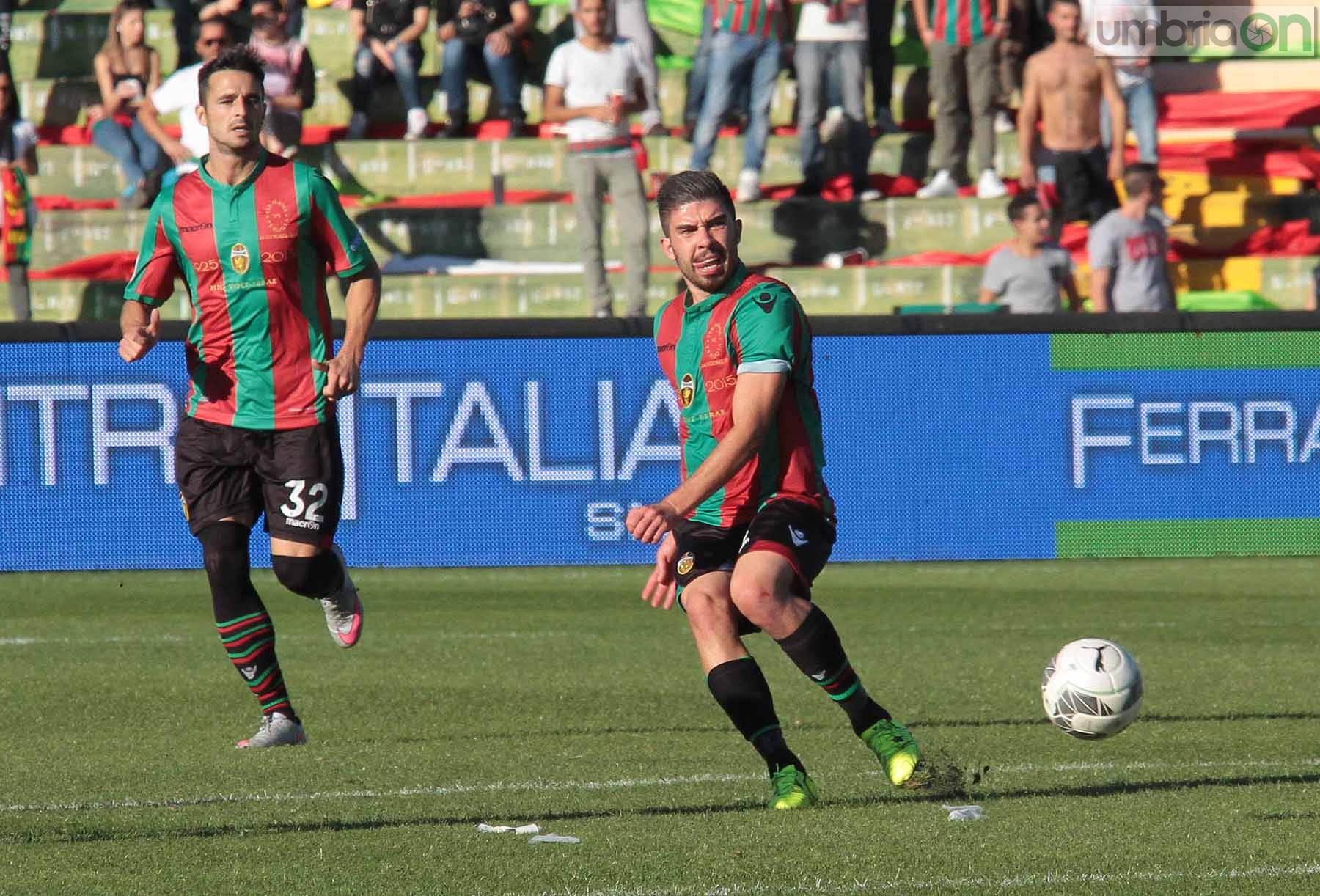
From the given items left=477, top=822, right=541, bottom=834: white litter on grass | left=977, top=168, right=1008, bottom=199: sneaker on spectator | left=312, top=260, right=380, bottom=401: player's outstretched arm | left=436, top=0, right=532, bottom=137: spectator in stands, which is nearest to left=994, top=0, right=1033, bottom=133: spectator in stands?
left=977, top=168, right=1008, bottom=199: sneaker on spectator

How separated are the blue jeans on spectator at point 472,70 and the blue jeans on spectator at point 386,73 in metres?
0.28

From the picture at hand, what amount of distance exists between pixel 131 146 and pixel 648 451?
21.3ft

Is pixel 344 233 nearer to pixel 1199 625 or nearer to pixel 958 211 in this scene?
pixel 1199 625

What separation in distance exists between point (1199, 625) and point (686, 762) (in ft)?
15.4

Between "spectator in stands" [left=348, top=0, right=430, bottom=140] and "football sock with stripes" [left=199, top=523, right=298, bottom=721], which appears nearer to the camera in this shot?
"football sock with stripes" [left=199, top=523, right=298, bottom=721]

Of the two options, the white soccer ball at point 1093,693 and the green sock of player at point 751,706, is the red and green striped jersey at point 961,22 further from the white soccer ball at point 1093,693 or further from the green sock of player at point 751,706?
the green sock of player at point 751,706

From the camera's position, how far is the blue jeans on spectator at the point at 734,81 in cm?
1669

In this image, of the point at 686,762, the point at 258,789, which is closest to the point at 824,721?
the point at 686,762

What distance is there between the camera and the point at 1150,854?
16.6 feet

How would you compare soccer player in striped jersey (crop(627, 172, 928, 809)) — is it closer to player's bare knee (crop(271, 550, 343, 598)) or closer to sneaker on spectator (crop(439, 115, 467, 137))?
player's bare knee (crop(271, 550, 343, 598))

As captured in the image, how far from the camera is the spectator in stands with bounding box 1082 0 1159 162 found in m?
17.2

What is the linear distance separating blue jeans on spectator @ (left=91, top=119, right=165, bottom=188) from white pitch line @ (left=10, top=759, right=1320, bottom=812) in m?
12.1

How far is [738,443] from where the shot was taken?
556 cm

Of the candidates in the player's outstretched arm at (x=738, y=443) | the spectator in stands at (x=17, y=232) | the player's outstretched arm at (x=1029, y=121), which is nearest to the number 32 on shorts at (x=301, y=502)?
the player's outstretched arm at (x=738, y=443)
